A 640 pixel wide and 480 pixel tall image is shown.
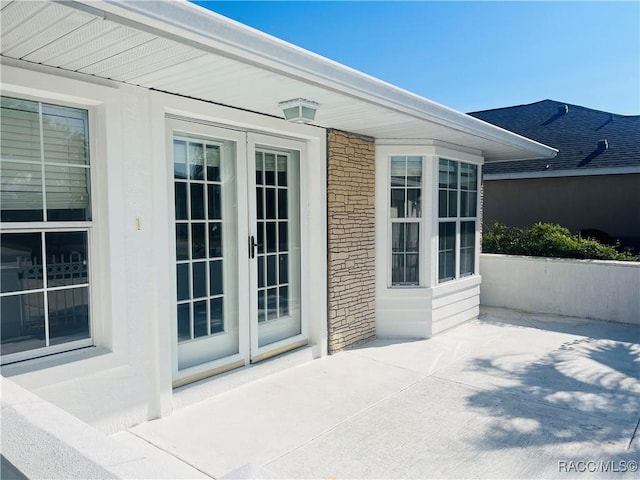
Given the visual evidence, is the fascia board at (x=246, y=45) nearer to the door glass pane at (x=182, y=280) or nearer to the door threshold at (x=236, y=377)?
the door glass pane at (x=182, y=280)

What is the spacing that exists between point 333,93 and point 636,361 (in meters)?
4.83

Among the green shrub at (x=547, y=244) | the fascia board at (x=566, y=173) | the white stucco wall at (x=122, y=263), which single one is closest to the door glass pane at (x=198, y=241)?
the white stucco wall at (x=122, y=263)

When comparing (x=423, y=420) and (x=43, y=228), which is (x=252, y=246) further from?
(x=423, y=420)

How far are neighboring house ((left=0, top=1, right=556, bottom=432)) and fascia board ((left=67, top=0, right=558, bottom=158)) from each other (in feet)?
0.04

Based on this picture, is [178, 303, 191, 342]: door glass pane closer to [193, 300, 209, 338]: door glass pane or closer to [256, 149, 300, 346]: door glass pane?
[193, 300, 209, 338]: door glass pane

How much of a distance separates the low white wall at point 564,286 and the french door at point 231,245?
4.83 meters

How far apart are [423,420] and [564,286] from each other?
5.25 m

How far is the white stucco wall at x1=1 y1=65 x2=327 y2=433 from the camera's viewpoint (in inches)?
128

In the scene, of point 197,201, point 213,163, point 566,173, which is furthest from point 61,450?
point 566,173

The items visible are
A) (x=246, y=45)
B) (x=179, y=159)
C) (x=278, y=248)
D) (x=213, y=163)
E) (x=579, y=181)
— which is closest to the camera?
(x=246, y=45)

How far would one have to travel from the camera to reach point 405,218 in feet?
21.3

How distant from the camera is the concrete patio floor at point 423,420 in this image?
3.20 metres

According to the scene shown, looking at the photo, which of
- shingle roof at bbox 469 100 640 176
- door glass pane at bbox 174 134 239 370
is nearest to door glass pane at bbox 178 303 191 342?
door glass pane at bbox 174 134 239 370

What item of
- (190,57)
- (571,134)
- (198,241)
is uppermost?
(571,134)
